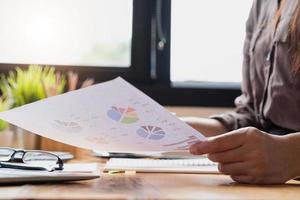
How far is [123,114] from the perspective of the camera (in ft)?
2.56

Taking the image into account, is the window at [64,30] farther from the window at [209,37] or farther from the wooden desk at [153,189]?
the wooden desk at [153,189]

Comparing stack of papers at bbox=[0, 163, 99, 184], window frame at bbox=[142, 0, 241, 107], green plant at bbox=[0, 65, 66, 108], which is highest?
stack of papers at bbox=[0, 163, 99, 184]

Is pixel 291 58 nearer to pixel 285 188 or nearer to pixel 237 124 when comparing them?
pixel 237 124

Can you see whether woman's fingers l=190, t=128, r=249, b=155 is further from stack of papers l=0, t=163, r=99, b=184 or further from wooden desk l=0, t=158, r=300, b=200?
stack of papers l=0, t=163, r=99, b=184

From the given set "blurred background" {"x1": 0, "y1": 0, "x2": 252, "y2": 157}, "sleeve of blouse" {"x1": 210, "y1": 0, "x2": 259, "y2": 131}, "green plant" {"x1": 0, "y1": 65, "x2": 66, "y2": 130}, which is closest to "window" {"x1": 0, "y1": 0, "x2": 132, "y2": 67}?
"blurred background" {"x1": 0, "y1": 0, "x2": 252, "y2": 157}

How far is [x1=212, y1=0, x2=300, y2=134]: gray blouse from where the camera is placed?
1.22 metres

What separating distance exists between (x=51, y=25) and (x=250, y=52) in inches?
31.5

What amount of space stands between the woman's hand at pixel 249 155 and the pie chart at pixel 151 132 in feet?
0.20

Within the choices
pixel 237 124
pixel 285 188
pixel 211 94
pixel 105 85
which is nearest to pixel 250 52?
pixel 237 124

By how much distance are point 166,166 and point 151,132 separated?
0.24m

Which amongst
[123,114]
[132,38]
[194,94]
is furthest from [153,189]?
[132,38]

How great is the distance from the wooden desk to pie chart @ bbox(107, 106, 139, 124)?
96 mm

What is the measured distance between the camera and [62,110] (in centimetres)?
79

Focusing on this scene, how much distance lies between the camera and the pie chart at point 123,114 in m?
0.77
